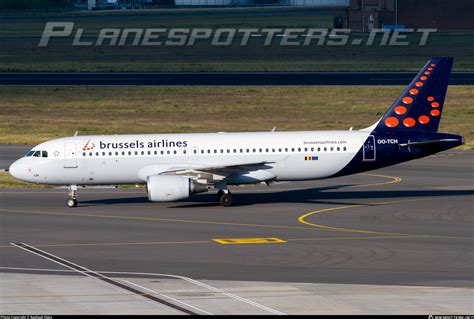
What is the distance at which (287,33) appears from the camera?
19888 cm

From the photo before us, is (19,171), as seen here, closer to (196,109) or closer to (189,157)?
(189,157)

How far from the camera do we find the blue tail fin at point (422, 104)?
5434 centimetres

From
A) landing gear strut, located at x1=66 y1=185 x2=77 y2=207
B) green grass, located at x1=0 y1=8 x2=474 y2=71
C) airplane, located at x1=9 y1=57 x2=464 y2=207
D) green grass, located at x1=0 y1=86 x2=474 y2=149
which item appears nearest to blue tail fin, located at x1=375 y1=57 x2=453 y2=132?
airplane, located at x1=9 y1=57 x2=464 y2=207

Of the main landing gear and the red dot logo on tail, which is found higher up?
the red dot logo on tail

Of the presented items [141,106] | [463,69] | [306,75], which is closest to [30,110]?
[141,106]

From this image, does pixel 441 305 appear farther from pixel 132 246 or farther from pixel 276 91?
pixel 276 91

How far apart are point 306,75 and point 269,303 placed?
95.2 meters

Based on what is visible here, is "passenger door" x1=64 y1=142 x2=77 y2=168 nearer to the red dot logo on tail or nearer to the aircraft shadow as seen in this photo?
the red dot logo on tail

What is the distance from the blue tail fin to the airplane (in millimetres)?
531

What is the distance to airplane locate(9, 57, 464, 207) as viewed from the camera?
5294cm

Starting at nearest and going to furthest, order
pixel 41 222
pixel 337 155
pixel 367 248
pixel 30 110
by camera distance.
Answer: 1. pixel 367 248
2. pixel 41 222
3. pixel 337 155
4. pixel 30 110

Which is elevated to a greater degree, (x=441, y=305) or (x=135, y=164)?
(x=135, y=164)
